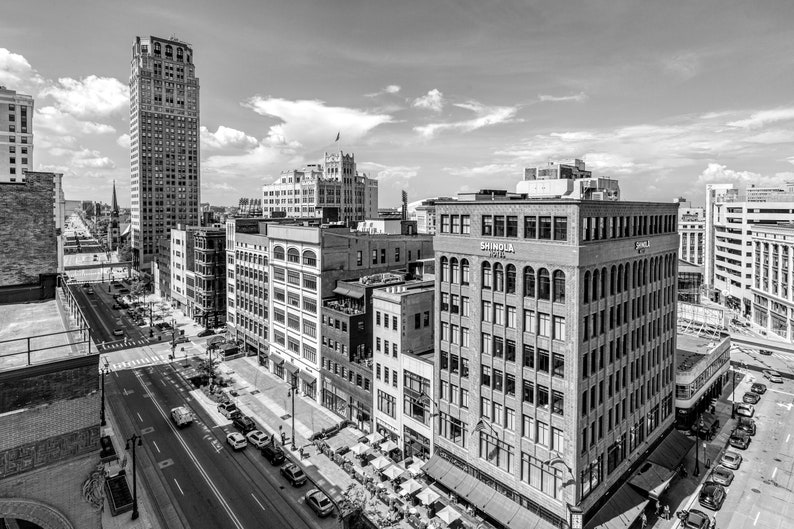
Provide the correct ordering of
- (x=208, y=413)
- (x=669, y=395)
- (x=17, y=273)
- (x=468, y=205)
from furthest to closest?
(x=208, y=413)
(x=669, y=395)
(x=468, y=205)
(x=17, y=273)

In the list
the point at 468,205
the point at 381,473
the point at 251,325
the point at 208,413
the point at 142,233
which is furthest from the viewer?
the point at 142,233

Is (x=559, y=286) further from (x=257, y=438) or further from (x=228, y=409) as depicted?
(x=228, y=409)

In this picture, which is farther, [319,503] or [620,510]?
[319,503]

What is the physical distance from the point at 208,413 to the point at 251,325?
25367 millimetres

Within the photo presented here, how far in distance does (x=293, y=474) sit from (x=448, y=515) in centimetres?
1760

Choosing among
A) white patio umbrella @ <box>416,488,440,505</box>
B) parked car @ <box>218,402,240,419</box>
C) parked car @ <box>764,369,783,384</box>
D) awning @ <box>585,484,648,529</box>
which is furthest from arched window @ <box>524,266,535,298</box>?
parked car @ <box>764,369,783,384</box>

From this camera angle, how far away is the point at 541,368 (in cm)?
3972

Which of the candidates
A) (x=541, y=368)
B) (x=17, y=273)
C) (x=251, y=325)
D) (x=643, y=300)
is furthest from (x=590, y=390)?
(x=251, y=325)

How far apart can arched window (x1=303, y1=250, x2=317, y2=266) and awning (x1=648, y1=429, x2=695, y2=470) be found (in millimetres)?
49844

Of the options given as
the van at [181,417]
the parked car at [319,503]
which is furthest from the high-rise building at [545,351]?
the van at [181,417]

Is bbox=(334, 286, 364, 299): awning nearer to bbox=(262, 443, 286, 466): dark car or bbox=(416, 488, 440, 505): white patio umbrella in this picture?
bbox=(262, 443, 286, 466): dark car

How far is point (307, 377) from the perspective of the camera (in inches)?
2795

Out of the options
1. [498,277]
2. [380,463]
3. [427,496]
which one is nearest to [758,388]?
[498,277]

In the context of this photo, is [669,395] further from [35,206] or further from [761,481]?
A: [35,206]
